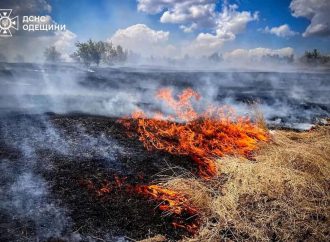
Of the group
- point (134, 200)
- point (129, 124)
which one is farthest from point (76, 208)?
point (129, 124)

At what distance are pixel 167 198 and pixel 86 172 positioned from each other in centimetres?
189

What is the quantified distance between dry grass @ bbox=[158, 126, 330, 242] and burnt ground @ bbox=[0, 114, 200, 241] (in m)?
0.67

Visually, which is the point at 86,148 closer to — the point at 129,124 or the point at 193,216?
the point at 129,124

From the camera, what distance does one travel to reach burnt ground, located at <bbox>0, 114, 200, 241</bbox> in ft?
15.6

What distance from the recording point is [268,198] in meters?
5.32

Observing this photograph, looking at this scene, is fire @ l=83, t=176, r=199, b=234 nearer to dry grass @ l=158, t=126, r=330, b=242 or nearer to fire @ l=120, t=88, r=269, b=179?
dry grass @ l=158, t=126, r=330, b=242

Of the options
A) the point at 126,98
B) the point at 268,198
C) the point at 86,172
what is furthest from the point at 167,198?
the point at 126,98

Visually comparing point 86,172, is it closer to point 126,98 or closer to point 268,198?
point 268,198

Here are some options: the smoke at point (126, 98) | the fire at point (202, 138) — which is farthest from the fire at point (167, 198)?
the smoke at point (126, 98)

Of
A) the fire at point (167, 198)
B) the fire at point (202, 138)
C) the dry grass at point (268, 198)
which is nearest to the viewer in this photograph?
the dry grass at point (268, 198)

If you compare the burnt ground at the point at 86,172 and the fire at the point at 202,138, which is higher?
the fire at the point at 202,138

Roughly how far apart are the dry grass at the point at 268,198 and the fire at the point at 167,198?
0.49 feet

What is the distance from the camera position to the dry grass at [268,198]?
4.70 metres

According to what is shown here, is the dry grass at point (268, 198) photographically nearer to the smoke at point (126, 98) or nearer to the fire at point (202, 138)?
the fire at point (202, 138)
